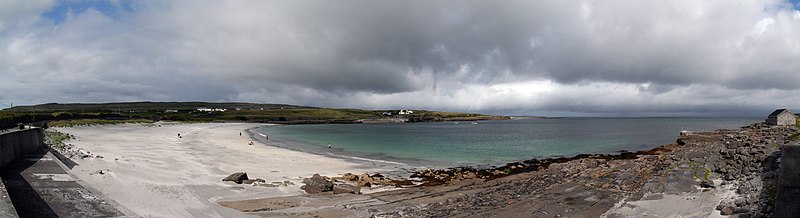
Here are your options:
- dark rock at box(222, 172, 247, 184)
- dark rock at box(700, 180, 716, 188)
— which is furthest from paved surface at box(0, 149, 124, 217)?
dark rock at box(700, 180, 716, 188)

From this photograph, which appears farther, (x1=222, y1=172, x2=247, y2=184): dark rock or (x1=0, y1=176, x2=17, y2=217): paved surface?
(x1=222, y1=172, x2=247, y2=184): dark rock

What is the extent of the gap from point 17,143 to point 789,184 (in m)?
24.4

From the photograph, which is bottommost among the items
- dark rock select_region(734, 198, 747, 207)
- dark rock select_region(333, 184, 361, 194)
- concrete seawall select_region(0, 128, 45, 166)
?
dark rock select_region(333, 184, 361, 194)

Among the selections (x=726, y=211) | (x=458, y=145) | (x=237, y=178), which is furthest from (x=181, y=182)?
(x=458, y=145)

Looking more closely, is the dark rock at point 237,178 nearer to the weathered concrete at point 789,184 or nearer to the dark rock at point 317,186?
the dark rock at point 317,186

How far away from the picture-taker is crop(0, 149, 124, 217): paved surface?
32.2ft

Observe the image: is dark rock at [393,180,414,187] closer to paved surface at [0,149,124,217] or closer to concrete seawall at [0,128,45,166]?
paved surface at [0,149,124,217]

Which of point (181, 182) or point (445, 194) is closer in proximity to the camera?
point (445, 194)

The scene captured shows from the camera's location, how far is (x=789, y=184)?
8.35 metres

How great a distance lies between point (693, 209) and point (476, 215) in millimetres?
5778

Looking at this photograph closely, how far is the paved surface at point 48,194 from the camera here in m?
9.81

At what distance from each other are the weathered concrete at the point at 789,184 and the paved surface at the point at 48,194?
14.9 metres

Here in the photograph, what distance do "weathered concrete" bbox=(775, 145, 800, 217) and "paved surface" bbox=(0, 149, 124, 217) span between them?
14.9 m

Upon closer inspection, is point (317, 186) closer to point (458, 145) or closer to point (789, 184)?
point (789, 184)
